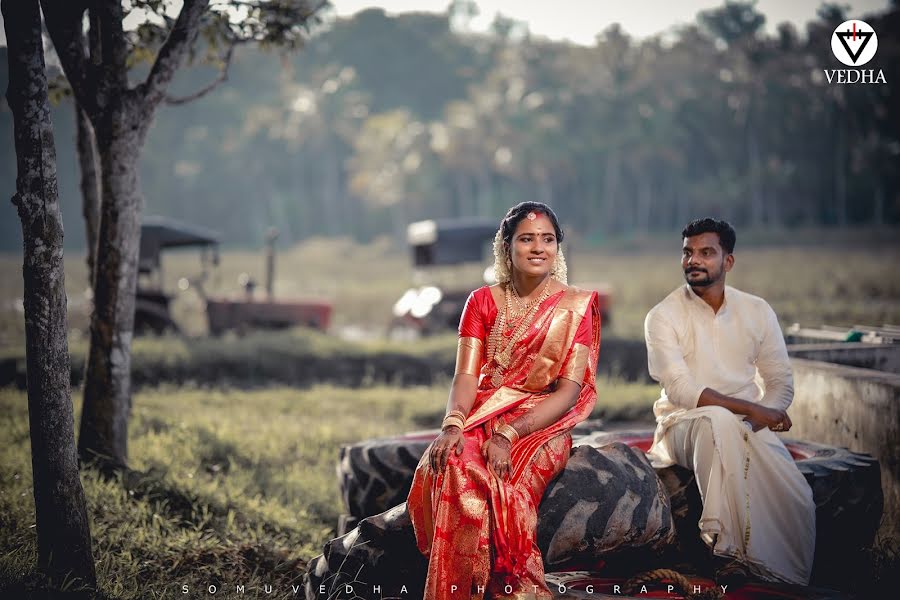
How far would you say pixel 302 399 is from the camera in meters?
10.2

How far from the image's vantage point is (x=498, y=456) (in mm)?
3531

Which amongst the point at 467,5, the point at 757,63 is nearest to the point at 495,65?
the point at 467,5

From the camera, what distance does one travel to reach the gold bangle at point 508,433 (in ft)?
11.8

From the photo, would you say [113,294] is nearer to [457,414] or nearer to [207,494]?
[207,494]

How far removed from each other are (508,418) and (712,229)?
1.53m

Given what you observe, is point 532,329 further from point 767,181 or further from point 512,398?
point 767,181

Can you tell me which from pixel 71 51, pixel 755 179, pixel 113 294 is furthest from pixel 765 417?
pixel 755 179

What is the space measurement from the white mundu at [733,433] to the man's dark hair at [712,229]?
0.89 ft

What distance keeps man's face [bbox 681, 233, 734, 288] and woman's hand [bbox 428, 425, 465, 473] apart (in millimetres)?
1607

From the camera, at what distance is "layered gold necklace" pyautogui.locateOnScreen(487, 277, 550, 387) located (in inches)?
155

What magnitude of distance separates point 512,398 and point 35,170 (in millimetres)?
2243

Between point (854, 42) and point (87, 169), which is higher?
point (854, 42)

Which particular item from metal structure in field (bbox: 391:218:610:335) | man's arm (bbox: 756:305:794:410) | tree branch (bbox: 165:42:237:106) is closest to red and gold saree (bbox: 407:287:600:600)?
man's arm (bbox: 756:305:794:410)

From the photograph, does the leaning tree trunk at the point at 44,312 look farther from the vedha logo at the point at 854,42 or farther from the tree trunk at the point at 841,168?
the tree trunk at the point at 841,168
